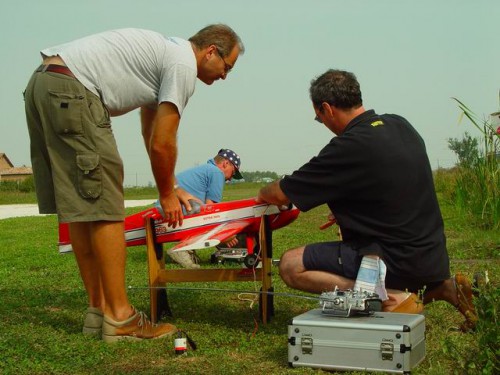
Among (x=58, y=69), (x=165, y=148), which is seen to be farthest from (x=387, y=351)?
(x=58, y=69)

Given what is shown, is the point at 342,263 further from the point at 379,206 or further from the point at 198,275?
the point at 198,275

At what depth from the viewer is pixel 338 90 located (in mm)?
4305

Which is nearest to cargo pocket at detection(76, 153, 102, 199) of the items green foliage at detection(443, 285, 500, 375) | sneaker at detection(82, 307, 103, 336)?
sneaker at detection(82, 307, 103, 336)

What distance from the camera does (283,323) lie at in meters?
4.81

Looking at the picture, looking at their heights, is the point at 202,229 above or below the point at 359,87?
below

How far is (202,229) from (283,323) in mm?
788

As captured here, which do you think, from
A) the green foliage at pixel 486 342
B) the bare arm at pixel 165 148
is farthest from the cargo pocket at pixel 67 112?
the green foliage at pixel 486 342

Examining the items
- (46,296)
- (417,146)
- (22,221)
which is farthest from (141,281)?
(22,221)

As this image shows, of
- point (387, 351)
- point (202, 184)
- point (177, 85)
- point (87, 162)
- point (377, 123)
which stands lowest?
point (387, 351)

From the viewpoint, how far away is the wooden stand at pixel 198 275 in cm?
480

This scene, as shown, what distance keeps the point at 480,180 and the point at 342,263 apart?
20.0 feet

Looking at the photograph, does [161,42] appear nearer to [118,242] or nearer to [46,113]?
[46,113]

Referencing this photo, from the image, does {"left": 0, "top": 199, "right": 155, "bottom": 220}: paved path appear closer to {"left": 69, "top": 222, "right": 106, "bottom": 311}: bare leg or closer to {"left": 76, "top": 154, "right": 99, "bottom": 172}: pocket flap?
{"left": 69, "top": 222, "right": 106, "bottom": 311}: bare leg

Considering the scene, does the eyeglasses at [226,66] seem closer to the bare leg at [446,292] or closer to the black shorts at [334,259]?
the black shorts at [334,259]
